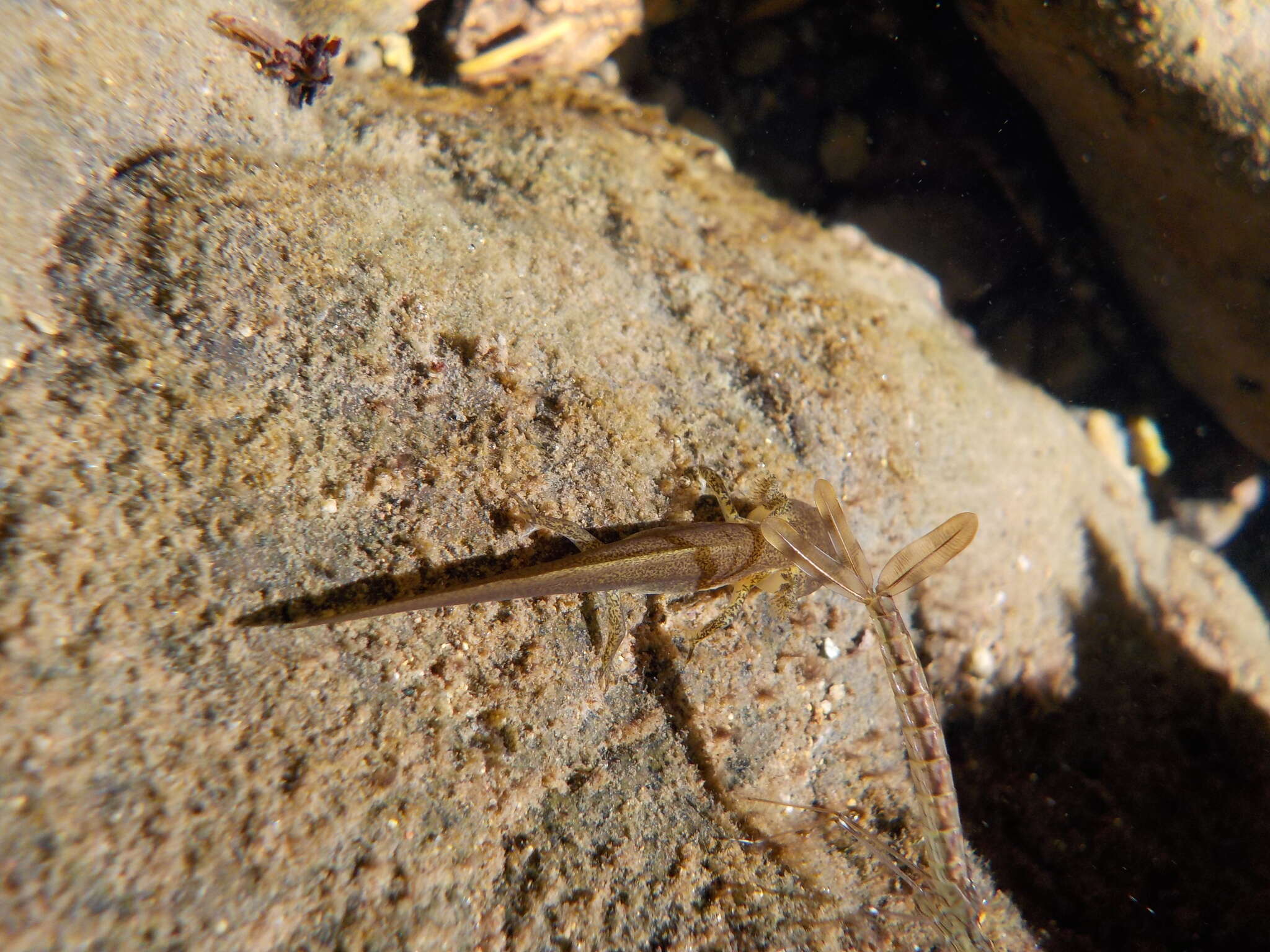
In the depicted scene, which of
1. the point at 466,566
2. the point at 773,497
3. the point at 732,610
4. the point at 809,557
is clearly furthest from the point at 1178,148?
the point at 466,566

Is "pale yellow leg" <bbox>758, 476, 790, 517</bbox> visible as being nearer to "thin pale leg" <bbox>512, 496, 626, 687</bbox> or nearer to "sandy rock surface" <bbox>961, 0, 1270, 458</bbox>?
"thin pale leg" <bbox>512, 496, 626, 687</bbox>

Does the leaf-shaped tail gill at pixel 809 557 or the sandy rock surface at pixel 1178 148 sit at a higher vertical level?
the sandy rock surface at pixel 1178 148

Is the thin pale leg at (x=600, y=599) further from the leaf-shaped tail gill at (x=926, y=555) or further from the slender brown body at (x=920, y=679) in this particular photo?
Answer: the leaf-shaped tail gill at (x=926, y=555)

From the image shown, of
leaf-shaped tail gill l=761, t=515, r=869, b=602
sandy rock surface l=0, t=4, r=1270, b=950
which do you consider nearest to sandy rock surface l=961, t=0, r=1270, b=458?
sandy rock surface l=0, t=4, r=1270, b=950

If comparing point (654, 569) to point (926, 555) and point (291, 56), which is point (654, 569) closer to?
point (926, 555)

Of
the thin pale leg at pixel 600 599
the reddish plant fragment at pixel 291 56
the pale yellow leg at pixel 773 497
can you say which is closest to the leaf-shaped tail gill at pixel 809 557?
the pale yellow leg at pixel 773 497

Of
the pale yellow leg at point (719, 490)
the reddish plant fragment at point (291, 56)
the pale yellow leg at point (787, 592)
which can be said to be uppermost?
the reddish plant fragment at point (291, 56)

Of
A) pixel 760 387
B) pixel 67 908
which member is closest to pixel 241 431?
pixel 67 908

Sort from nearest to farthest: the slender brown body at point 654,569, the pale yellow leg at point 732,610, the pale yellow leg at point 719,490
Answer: the slender brown body at point 654,569 < the pale yellow leg at point 732,610 < the pale yellow leg at point 719,490
